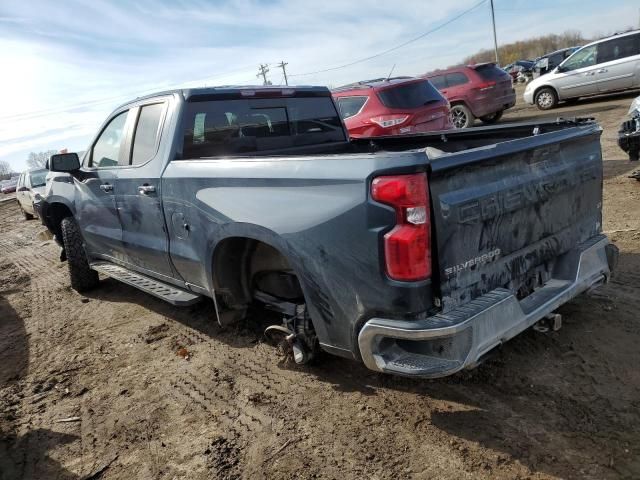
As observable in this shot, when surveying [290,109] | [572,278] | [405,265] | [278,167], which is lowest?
[572,278]

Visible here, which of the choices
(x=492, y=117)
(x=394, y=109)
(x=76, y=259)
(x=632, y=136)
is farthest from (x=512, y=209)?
(x=492, y=117)

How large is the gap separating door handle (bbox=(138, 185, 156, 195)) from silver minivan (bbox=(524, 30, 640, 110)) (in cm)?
1472

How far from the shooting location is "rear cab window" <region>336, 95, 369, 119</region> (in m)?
8.99

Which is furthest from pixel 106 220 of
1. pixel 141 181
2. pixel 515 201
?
pixel 515 201

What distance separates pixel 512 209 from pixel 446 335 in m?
0.83

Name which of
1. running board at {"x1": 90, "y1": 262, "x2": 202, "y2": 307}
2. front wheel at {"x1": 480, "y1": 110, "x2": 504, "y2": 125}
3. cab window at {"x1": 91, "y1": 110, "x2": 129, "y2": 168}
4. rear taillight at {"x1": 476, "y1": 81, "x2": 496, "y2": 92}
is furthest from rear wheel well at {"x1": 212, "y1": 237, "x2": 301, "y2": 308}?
front wheel at {"x1": 480, "y1": 110, "x2": 504, "y2": 125}

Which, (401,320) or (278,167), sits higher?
(278,167)

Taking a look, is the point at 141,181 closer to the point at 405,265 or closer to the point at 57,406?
the point at 57,406

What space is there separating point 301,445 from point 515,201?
1.72m

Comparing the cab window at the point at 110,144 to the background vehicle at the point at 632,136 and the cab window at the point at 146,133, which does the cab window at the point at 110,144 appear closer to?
the cab window at the point at 146,133

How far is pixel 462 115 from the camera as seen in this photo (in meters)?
13.9

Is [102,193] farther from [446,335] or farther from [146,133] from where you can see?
[446,335]

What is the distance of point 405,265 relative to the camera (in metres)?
2.37

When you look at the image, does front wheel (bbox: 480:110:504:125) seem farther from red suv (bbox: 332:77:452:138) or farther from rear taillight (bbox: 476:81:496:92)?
red suv (bbox: 332:77:452:138)
